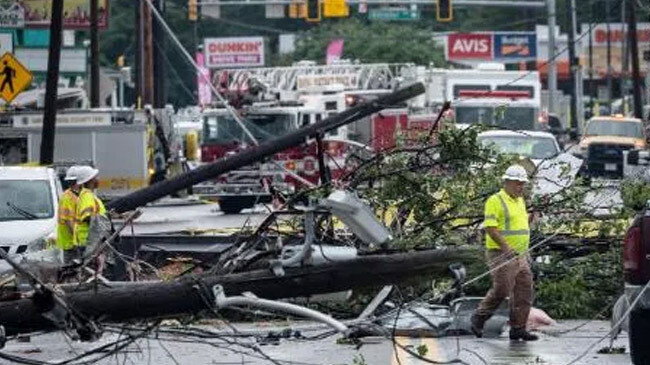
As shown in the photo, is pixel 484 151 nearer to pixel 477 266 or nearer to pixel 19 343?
pixel 477 266

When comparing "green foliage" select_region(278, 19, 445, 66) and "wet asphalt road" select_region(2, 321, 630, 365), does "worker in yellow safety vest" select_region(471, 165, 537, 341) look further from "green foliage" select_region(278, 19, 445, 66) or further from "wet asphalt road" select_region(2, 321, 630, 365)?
"green foliage" select_region(278, 19, 445, 66)

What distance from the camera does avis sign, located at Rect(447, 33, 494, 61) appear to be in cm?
8281

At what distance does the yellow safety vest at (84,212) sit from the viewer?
62.3 feet

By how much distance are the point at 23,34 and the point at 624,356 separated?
46917 millimetres

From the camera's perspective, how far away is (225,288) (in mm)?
10891

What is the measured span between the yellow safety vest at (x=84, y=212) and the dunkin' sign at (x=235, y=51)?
214ft

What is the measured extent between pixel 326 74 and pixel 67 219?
2997 cm

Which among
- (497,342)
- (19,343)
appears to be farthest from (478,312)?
(19,343)

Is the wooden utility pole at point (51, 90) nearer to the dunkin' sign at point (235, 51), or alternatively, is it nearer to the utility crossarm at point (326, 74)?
the utility crossarm at point (326, 74)

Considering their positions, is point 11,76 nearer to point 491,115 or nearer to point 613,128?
point 491,115

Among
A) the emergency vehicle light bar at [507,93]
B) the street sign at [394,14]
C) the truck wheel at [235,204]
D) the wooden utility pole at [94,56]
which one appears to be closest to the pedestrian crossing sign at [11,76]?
the truck wheel at [235,204]

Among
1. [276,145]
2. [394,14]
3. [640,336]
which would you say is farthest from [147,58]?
[640,336]

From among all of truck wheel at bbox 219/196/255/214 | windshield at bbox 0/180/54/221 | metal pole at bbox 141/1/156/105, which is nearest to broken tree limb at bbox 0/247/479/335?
windshield at bbox 0/180/54/221

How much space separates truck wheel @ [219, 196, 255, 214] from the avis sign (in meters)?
43.7
